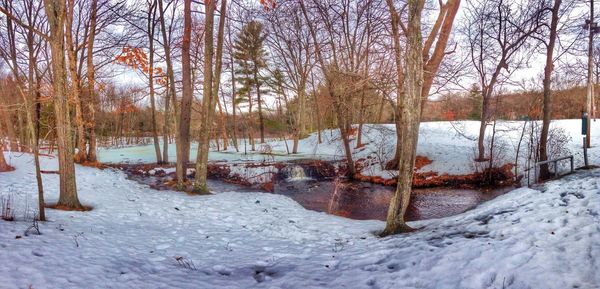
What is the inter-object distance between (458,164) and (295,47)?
38.8 feet

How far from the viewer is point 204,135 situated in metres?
10.0

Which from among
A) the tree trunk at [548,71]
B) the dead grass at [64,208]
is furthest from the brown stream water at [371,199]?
the dead grass at [64,208]

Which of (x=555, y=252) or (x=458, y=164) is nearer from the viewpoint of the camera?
(x=555, y=252)

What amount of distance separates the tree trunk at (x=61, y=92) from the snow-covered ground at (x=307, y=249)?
0.74 meters

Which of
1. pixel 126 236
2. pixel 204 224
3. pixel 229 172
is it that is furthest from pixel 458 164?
pixel 126 236

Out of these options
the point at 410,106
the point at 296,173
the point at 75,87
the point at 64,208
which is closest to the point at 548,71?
the point at 410,106

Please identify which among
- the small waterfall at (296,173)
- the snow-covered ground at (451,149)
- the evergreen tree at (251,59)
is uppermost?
the evergreen tree at (251,59)

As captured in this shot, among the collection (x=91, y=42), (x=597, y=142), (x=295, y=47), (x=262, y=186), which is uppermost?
(x=295, y=47)

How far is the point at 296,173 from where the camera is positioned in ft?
54.1

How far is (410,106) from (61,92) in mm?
6308

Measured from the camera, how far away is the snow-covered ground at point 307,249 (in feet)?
12.1

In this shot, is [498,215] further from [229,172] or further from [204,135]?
[229,172]

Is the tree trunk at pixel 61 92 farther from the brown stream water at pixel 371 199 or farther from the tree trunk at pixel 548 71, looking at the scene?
the tree trunk at pixel 548 71

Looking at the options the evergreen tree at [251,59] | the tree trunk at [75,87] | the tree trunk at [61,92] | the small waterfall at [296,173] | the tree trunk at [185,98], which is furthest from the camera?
the evergreen tree at [251,59]
